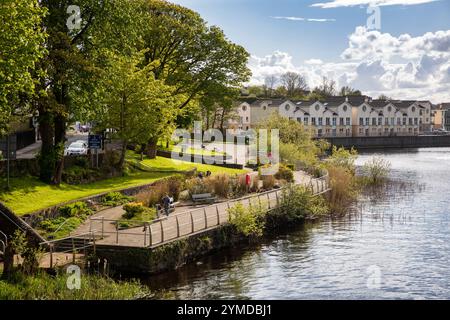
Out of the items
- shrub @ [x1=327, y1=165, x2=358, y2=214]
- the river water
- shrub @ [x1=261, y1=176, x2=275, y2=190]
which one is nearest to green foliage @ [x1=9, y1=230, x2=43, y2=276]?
the river water

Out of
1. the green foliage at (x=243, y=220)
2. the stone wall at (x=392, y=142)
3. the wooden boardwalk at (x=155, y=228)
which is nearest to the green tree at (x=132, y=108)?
Result: the wooden boardwalk at (x=155, y=228)

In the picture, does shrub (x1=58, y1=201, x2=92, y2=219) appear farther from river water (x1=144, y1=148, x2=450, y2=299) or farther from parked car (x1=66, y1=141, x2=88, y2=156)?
parked car (x1=66, y1=141, x2=88, y2=156)

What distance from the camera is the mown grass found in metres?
19.9

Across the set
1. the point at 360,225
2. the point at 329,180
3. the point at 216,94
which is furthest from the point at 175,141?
the point at 360,225

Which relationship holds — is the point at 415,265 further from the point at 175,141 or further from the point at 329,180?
the point at 175,141

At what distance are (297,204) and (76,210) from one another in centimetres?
1395

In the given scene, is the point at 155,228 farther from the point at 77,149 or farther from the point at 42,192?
the point at 77,149

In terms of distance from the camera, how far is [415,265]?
27.9 m

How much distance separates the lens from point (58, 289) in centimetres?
2059

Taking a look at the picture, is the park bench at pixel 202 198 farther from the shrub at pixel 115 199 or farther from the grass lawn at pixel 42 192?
the grass lawn at pixel 42 192

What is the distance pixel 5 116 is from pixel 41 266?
33.8 ft

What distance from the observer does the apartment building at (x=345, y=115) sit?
142000mm

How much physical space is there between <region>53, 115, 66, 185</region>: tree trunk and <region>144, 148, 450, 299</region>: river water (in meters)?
12.9

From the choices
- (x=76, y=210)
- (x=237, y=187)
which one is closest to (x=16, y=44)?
(x=76, y=210)
